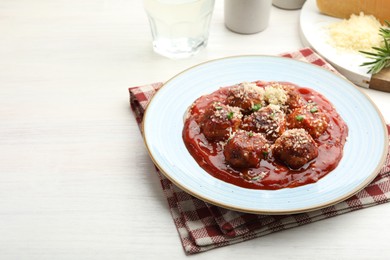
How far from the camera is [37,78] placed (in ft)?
7.93

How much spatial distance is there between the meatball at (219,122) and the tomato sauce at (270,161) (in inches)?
1.0

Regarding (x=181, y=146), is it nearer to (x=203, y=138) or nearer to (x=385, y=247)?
(x=203, y=138)

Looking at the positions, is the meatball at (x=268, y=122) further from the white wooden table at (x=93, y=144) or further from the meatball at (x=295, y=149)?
the white wooden table at (x=93, y=144)

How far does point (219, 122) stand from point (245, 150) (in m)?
0.17

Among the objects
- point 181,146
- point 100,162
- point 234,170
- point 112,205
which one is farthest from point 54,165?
point 234,170

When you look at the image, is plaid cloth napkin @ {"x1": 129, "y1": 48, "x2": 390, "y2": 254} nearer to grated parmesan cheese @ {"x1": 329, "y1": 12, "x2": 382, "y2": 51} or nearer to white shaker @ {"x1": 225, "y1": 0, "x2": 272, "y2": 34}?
grated parmesan cheese @ {"x1": 329, "y1": 12, "x2": 382, "y2": 51}

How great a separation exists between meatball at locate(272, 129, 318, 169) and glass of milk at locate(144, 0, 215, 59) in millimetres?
862

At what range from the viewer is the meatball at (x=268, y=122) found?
6.03 feet

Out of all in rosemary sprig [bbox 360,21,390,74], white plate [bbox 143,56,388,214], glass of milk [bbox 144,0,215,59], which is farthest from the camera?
glass of milk [bbox 144,0,215,59]

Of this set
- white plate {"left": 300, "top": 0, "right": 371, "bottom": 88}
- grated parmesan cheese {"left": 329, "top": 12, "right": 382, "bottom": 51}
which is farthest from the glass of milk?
grated parmesan cheese {"left": 329, "top": 12, "right": 382, "bottom": 51}

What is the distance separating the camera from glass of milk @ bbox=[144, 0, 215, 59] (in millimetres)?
2389

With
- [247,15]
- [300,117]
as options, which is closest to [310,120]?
[300,117]

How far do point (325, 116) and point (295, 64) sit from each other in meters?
0.38

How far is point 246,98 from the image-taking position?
194 centimetres
